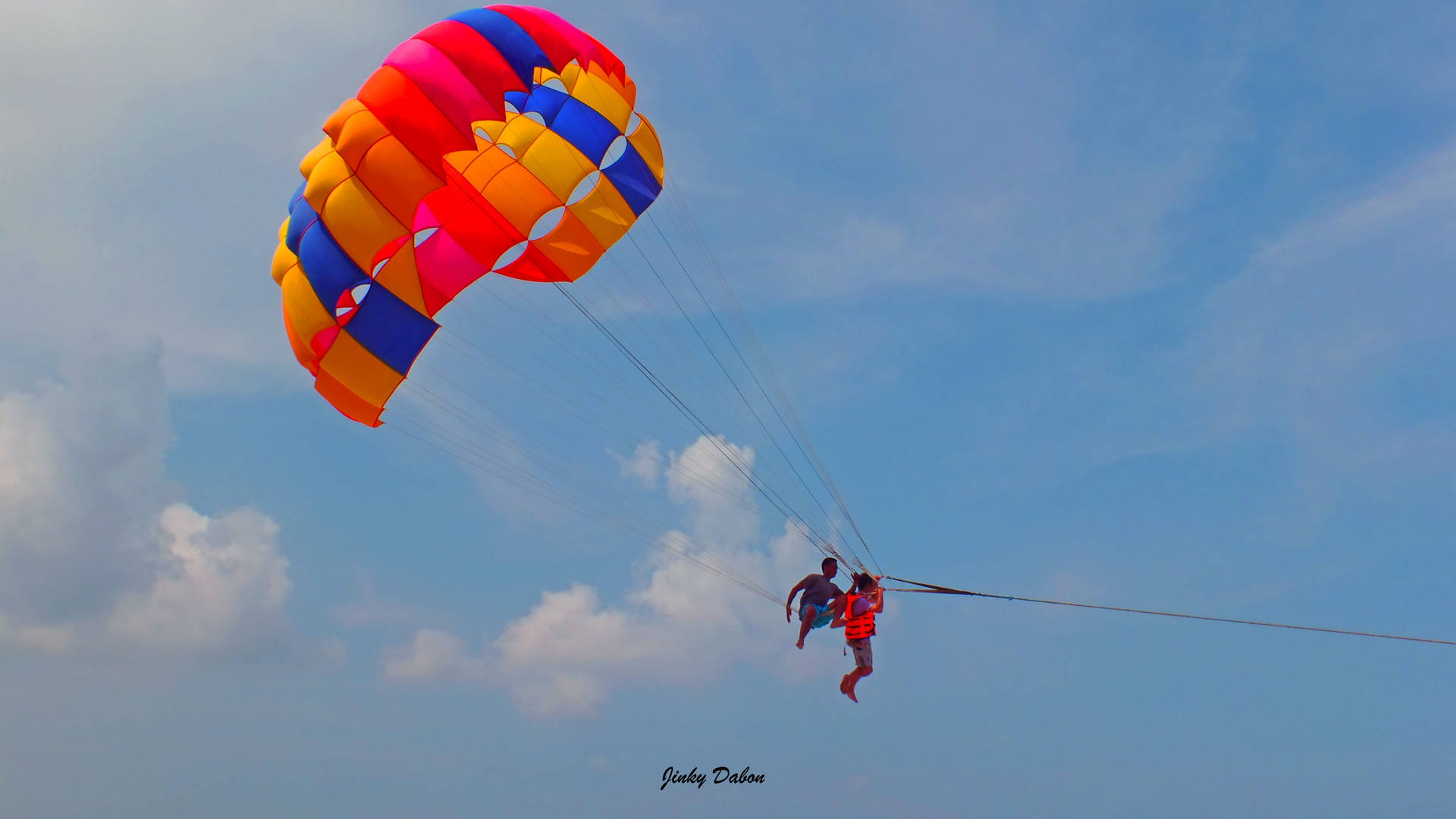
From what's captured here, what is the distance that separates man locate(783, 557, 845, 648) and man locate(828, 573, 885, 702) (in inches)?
9.0

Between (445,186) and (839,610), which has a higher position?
(445,186)

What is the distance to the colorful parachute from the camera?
1128 cm

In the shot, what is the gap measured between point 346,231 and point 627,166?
3363 mm

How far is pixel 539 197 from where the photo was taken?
12.5 m

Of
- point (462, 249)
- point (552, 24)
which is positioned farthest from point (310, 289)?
point (552, 24)

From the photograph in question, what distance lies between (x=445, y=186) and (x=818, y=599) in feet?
18.6

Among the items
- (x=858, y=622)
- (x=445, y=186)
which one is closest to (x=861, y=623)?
(x=858, y=622)

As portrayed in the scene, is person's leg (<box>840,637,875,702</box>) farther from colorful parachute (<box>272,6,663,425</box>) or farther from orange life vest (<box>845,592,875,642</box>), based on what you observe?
colorful parachute (<box>272,6,663,425</box>)

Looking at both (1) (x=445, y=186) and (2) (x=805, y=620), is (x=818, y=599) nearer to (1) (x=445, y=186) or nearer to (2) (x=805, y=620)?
(2) (x=805, y=620)

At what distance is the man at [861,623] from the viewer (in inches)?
482

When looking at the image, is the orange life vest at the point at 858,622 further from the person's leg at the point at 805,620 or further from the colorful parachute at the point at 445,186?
the colorful parachute at the point at 445,186

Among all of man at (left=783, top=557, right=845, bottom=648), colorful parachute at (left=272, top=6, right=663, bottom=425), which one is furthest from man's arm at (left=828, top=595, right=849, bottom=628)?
colorful parachute at (left=272, top=6, right=663, bottom=425)

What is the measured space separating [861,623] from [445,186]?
6.07 m

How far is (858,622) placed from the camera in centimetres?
1228
